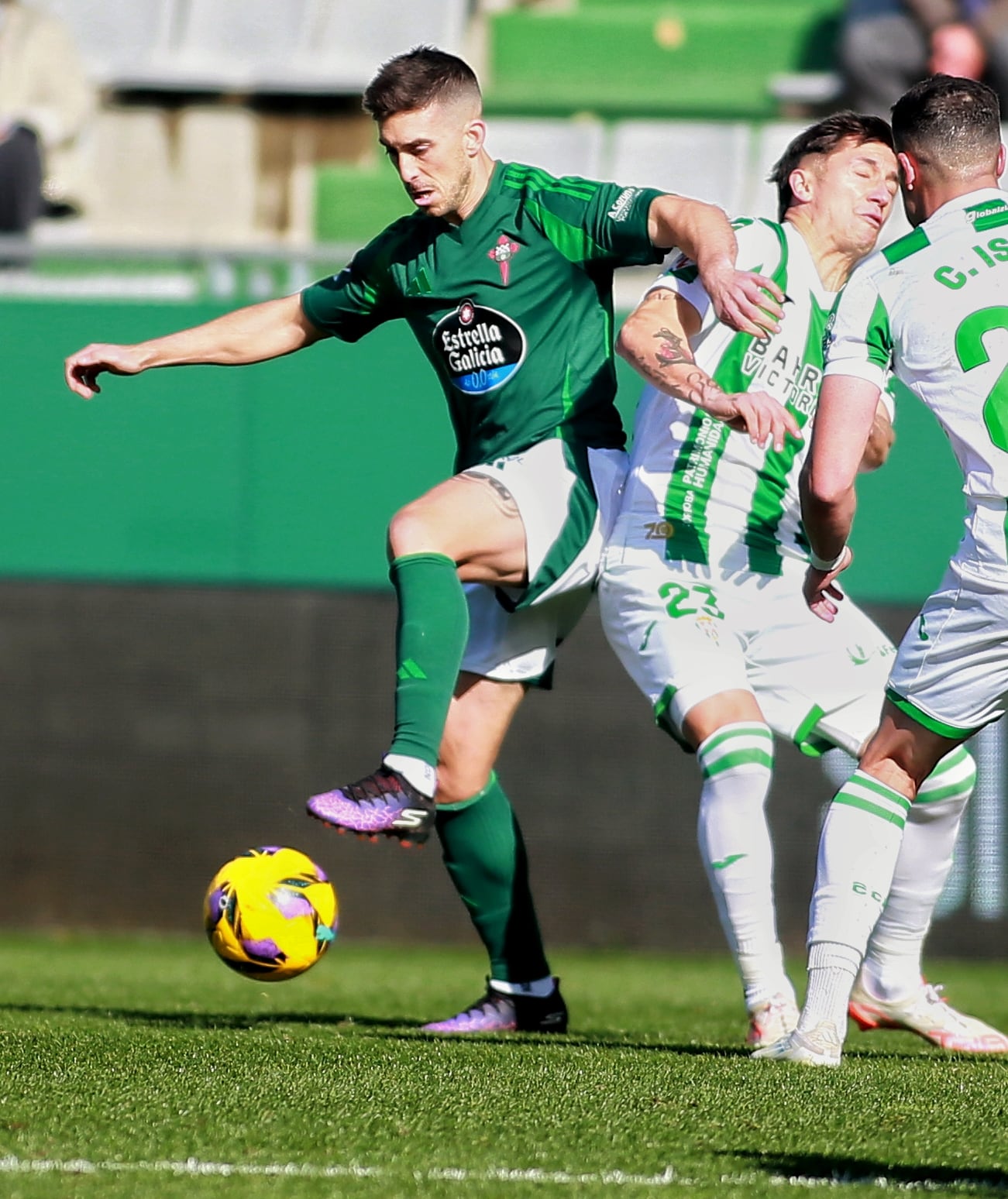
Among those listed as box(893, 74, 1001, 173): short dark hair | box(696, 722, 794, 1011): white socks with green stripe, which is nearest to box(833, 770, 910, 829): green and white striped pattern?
box(696, 722, 794, 1011): white socks with green stripe

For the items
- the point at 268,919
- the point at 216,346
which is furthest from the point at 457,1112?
the point at 216,346

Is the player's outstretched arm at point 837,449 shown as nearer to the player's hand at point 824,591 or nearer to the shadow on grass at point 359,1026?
the player's hand at point 824,591

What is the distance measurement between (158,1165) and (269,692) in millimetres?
6341

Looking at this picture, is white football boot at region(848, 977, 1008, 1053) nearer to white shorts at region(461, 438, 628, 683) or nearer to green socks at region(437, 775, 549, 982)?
green socks at region(437, 775, 549, 982)

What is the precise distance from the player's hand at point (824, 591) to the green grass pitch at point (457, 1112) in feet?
3.53

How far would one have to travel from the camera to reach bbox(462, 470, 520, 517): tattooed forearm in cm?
463

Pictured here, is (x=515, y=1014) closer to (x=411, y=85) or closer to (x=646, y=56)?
(x=411, y=85)

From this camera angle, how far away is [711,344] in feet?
16.4

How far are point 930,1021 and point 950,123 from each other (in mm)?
2277

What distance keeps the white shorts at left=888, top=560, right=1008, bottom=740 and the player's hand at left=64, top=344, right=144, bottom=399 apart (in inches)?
84.7

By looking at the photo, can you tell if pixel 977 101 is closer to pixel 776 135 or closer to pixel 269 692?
pixel 269 692

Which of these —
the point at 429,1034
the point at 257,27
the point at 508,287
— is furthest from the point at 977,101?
the point at 257,27

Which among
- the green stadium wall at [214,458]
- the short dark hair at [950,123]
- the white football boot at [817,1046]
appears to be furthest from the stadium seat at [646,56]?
the white football boot at [817,1046]

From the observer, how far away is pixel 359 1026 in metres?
5.24
